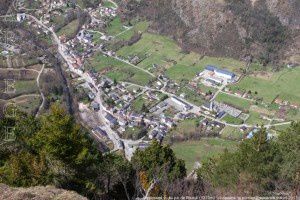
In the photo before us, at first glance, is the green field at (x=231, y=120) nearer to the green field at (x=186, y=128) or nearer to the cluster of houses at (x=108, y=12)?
the green field at (x=186, y=128)

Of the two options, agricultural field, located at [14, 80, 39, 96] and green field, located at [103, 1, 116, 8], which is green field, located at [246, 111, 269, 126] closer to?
agricultural field, located at [14, 80, 39, 96]

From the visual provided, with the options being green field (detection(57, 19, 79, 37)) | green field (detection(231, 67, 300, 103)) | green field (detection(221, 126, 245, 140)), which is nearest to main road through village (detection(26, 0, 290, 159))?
green field (detection(221, 126, 245, 140))

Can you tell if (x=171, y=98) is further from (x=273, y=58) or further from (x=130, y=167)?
(x=130, y=167)

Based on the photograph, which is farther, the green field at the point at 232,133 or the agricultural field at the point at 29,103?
the agricultural field at the point at 29,103

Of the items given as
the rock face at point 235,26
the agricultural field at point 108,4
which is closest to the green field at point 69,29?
the agricultural field at point 108,4

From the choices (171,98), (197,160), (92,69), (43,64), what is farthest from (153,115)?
(43,64)

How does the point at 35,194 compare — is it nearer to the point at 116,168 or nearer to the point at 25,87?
the point at 116,168
